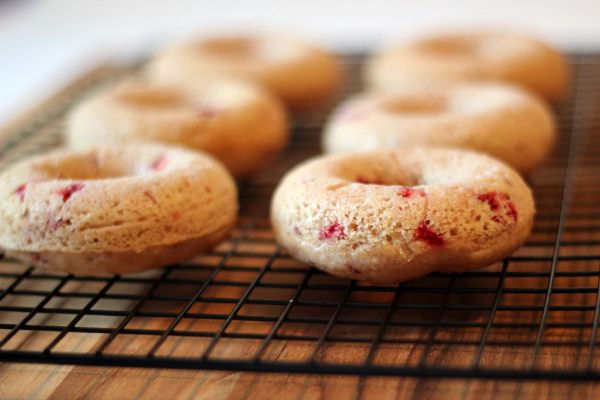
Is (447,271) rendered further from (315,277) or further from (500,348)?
(315,277)

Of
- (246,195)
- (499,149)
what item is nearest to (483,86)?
(499,149)

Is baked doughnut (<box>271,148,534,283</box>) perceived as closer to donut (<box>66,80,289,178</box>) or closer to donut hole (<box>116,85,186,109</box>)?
donut (<box>66,80,289,178</box>)

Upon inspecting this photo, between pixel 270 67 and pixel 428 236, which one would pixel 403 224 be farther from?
pixel 270 67

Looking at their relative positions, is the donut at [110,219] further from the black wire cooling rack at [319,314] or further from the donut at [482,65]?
the donut at [482,65]

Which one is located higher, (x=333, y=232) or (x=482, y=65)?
(x=333, y=232)

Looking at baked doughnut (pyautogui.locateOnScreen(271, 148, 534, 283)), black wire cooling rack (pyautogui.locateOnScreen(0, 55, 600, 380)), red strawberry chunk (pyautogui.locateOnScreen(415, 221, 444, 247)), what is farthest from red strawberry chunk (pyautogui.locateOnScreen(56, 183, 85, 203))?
red strawberry chunk (pyautogui.locateOnScreen(415, 221, 444, 247))

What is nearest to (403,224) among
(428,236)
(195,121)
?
(428,236)
